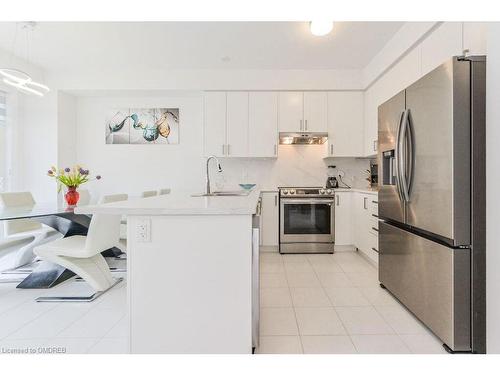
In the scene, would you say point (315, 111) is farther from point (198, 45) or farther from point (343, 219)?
point (198, 45)

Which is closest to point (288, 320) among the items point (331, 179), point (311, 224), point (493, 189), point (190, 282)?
point (190, 282)

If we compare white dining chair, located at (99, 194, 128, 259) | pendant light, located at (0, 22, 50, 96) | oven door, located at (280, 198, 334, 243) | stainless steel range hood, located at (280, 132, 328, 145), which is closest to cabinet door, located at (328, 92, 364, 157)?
stainless steel range hood, located at (280, 132, 328, 145)

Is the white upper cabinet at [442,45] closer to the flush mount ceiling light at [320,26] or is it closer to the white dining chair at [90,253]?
the flush mount ceiling light at [320,26]

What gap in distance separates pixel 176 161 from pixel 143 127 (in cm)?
77

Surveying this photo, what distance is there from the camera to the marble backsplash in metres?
4.65

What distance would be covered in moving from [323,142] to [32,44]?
4.09 meters

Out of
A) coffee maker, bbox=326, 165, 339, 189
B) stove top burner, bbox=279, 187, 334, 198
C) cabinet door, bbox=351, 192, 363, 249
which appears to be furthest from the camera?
coffee maker, bbox=326, 165, 339, 189

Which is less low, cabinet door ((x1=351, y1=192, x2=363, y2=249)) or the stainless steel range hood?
the stainless steel range hood

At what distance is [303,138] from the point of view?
4430mm

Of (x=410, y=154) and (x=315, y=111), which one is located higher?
(x=315, y=111)

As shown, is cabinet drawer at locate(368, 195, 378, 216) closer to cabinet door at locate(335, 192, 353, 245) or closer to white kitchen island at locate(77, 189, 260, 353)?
cabinet door at locate(335, 192, 353, 245)

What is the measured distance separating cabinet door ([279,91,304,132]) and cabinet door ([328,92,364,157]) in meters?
0.43

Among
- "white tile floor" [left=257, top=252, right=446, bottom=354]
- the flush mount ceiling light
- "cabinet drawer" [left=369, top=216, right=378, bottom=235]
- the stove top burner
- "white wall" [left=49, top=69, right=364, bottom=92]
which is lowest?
"white tile floor" [left=257, top=252, right=446, bottom=354]

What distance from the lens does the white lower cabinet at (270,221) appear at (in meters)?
4.16
